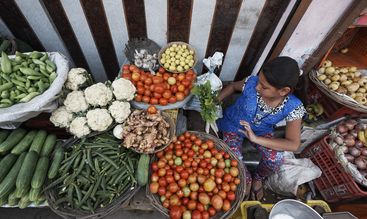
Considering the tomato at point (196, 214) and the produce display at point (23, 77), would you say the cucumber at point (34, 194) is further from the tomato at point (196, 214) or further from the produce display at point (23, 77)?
the tomato at point (196, 214)

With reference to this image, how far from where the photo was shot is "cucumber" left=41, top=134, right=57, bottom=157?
2541 millimetres

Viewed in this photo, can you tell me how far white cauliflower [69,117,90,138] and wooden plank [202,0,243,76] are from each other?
1.88 m

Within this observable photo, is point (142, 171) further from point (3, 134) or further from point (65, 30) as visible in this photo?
point (65, 30)

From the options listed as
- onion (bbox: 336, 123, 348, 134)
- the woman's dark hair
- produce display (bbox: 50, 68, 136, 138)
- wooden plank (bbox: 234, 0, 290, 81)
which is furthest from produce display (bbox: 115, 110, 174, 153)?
onion (bbox: 336, 123, 348, 134)

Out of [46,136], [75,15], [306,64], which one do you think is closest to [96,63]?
[75,15]

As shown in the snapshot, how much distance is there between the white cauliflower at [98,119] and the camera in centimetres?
255

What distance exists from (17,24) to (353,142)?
15.3ft

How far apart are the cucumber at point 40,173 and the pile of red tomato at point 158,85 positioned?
1.21 m

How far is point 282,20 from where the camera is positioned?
113 inches

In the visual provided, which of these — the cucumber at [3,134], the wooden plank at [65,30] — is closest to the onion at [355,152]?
the wooden plank at [65,30]

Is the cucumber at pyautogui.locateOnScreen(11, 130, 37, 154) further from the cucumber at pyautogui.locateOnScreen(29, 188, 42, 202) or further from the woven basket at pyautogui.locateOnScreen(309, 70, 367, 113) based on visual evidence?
the woven basket at pyautogui.locateOnScreen(309, 70, 367, 113)

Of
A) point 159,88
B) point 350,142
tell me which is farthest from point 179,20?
point 350,142

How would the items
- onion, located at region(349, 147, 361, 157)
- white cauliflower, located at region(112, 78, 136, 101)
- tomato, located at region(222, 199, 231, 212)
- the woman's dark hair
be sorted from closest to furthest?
the woman's dark hair, tomato, located at region(222, 199, 231, 212), white cauliflower, located at region(112, 78, 136, 101), onion, located at region(349, 147, 361, 157)

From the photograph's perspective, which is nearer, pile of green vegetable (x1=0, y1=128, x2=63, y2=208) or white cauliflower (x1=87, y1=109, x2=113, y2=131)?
pile of green vegetable (x1=0, y1=128, x2=63, y2=208)
